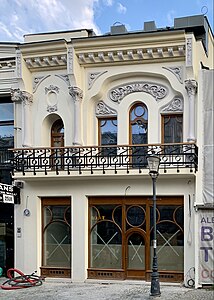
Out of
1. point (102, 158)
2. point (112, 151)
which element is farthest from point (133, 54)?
point (102, 158)

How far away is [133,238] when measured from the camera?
14.8 m

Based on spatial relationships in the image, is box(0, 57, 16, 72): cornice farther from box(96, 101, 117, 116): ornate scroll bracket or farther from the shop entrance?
the shop entrance

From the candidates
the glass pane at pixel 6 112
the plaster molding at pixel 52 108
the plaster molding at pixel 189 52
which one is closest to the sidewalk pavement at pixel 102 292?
the plaster molding at pixel 52 108

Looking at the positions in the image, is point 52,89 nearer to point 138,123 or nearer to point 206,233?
point 138,123

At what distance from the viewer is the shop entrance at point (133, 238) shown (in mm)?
14422

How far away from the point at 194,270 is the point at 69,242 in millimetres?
4346

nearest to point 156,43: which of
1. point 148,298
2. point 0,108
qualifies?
point 0,108

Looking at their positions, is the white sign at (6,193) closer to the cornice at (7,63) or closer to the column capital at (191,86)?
the cornice at (7,63)

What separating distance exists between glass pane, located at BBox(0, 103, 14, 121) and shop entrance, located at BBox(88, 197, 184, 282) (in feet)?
14.8

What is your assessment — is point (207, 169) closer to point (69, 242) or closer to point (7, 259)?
point (69, 242)

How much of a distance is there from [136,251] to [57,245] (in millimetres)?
2822

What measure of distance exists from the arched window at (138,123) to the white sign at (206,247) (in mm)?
3266

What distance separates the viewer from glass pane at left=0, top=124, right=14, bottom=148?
54.1 feet

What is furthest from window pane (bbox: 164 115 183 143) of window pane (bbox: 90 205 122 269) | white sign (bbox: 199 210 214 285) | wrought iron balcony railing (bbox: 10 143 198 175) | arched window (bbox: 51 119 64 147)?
arched window (bbox: 51 119 64 147)
